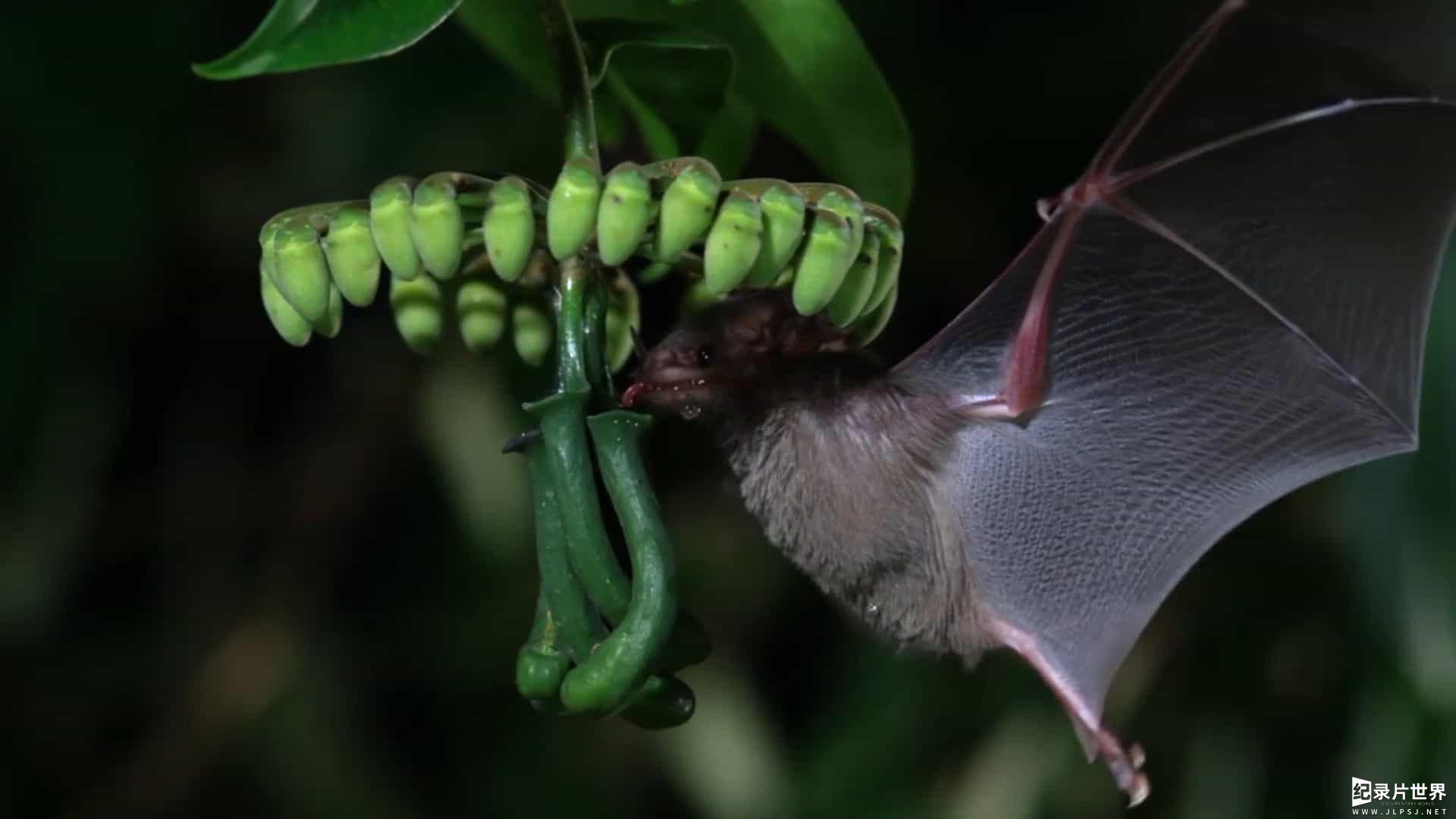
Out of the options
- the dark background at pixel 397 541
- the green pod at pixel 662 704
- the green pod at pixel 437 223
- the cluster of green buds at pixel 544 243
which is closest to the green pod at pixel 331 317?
the cluster of green buds at pixel 544 243

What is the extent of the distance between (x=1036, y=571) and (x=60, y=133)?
5.14ft

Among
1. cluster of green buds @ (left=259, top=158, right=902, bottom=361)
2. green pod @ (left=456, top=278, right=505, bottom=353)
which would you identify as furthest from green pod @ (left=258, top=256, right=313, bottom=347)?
green pod @ (left=456, top=278, right=505, bottom=353)

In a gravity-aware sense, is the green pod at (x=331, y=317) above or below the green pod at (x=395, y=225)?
below

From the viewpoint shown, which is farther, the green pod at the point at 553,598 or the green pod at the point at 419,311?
the green pod at the point at 419,311

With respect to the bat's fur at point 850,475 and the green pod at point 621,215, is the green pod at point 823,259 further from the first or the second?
the bat's fur at point 850,475

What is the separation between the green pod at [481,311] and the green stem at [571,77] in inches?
5.5

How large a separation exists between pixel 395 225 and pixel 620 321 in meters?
0.25

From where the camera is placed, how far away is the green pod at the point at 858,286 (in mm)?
1156

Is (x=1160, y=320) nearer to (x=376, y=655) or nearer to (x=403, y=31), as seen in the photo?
(x=403, y=31)

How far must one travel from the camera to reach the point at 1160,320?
1.54m

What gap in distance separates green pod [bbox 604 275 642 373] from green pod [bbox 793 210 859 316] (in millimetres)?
182

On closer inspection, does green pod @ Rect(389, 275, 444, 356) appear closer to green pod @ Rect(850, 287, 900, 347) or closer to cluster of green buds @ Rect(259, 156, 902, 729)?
→ cluster of green buds @ Rect(259, 156, 902, 729)

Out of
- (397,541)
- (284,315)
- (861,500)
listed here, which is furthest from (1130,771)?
(397,541)

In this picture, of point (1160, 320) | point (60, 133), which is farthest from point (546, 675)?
point (60, 133)
